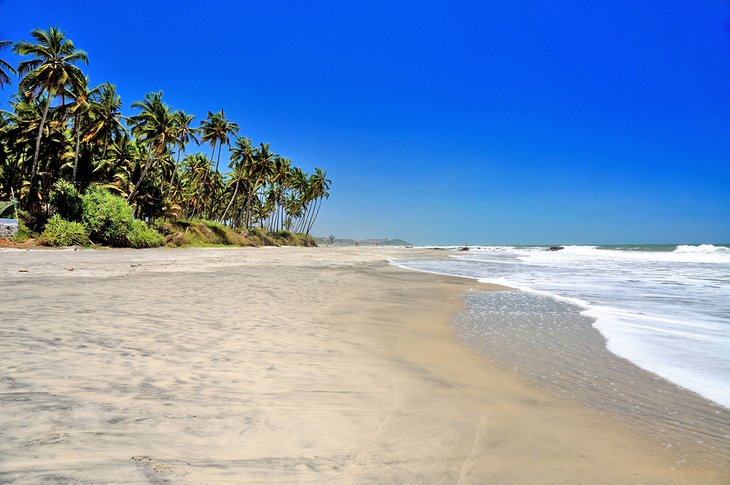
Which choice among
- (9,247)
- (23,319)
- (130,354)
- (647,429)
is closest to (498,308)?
(647,429)

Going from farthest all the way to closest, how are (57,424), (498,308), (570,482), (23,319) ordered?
(498,308) < (23,319) < (57,424) < (570,482)

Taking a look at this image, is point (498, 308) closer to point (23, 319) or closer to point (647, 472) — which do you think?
point (647, 472)

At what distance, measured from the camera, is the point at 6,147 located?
36688 millimetres

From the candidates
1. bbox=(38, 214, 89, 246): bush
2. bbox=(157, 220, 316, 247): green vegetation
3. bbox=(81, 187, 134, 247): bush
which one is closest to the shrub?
bbox=(81, 187, 134, 247): bush

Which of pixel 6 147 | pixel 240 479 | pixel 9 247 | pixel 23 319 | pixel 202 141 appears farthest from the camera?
pixel 202 141

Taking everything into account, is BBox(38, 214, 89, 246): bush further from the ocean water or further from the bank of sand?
the ocean water

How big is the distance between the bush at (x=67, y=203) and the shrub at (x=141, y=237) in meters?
3.38

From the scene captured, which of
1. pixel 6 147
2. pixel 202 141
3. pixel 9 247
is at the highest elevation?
pixel 202 141

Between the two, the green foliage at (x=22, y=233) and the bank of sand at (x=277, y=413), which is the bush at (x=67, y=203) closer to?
the green foliage at (x=22, y=233)

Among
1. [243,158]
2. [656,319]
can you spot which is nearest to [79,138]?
[243,158]

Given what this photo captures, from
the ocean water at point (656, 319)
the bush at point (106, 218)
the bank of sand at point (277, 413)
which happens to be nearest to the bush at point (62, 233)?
the bush at point (106, 218)

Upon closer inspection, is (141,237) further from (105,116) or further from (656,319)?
(656,319)

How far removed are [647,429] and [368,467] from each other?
7.07ft

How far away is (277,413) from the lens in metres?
2.84
